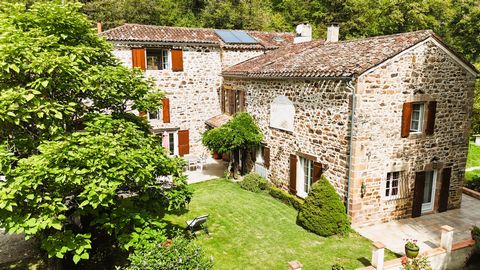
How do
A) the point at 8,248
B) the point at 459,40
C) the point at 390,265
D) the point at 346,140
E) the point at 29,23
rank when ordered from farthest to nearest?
the point at 459,40 < the point at 346,140 < the point at 8,248 < the point at 390,265 < the point at 29,23

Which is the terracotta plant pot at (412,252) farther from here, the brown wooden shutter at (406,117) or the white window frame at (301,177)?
the white window frame at (301,177)

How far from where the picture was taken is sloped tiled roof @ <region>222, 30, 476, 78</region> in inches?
436

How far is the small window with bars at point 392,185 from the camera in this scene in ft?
39.3

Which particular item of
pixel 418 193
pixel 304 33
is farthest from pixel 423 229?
pixel 304 33

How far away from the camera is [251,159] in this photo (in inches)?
688

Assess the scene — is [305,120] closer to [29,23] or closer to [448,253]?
[448,253]

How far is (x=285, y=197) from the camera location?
46.2 ft

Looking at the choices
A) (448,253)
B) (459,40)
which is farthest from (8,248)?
(459,40)

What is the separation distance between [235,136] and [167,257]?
31.1 feet

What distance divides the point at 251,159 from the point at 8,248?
11.1m

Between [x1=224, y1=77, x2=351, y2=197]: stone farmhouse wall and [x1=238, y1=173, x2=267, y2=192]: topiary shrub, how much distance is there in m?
0.50

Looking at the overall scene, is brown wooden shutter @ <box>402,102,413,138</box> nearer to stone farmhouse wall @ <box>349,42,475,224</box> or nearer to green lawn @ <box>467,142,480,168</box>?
stone farmhouse wall @ <box>349,42,475,224</box>

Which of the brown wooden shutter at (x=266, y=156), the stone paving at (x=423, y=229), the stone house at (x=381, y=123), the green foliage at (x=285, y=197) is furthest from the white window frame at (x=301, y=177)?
the stone paving at (x=423, y=229)

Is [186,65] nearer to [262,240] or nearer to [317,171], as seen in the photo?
[317,171]
